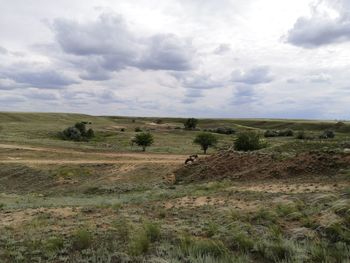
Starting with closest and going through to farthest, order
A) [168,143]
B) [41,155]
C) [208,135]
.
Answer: [41,155] → [208,135] → [168,143]

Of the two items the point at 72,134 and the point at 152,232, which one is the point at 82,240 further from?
the point at 72,134

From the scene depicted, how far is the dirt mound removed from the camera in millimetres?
19747

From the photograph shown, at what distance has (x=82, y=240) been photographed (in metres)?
8.95

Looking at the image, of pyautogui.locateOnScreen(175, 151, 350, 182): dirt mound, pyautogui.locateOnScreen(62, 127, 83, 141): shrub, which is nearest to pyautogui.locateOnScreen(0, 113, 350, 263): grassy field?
pyautogui.locateOnScreen(175, 151, 350, 182): dirt mound

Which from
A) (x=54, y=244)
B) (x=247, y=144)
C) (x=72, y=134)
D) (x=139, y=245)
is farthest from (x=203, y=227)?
(x=72, y=134)

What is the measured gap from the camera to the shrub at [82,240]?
8875 mm

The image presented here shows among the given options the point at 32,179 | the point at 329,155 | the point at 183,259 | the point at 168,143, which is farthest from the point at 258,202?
the point at 168,143

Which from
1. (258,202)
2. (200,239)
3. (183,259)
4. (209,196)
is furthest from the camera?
(209,196)

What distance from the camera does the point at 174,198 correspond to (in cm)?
1608

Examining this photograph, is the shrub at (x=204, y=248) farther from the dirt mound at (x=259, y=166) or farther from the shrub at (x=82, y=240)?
the dirt mound at (x=259, y=166)

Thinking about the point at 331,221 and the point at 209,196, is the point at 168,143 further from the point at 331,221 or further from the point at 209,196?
the point at 331,221

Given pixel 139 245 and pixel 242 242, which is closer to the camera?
pixel 139 245

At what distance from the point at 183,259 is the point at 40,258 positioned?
105 inches

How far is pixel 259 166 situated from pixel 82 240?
1422 cm
